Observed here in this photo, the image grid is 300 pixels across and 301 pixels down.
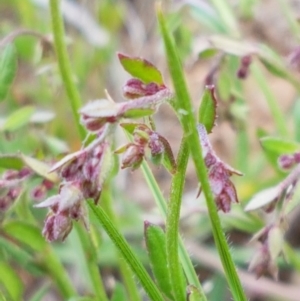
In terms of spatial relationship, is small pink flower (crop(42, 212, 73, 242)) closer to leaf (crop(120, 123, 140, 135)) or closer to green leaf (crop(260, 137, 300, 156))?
leaf (crop(120, 123, 140, 135))

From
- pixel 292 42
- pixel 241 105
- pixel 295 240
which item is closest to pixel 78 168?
pixel 241 105

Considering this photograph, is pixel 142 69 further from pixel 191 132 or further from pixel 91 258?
pixel 91 258

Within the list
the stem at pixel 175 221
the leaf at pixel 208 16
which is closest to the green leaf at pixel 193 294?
the stem at pixel 175 221

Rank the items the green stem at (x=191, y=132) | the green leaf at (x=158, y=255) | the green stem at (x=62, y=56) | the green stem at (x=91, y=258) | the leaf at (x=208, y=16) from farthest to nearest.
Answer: the leaf at (x=208, y=16) → the green stem at (x=91, y=258) → the green stem at (x=62, y=56) → the green leaf at (x=158, y=255) → the green stem at (x=191, y=132)

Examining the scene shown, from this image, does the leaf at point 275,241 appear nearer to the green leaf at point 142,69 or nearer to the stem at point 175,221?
the stem at point 175,221

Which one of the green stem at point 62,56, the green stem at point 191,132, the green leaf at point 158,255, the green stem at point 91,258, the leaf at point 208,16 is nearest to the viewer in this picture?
the green stem at point 191,132

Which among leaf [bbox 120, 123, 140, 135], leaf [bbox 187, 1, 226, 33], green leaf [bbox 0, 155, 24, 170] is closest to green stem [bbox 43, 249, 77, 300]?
green leaf [bbox 0, 155, 24, 170]
